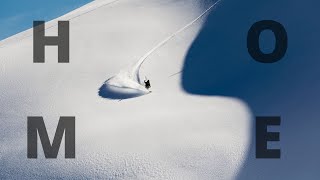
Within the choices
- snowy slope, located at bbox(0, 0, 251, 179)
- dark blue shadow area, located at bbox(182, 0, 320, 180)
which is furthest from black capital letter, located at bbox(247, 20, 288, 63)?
snowy slope, located at bbox(0, 0, 251, 179)

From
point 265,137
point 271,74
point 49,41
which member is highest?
point 49,41

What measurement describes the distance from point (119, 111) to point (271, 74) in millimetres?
6863

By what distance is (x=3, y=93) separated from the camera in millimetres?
17406

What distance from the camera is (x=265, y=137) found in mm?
14992

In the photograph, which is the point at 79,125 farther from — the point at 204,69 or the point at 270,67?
the point at 270,67

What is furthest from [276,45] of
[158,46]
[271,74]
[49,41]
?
[49,41]

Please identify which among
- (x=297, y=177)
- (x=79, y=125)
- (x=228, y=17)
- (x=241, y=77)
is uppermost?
(x=228, y=17)

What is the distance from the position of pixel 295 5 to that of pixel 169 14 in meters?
6.61

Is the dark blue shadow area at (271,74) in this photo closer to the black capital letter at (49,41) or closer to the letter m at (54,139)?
the letter m at (54,139)

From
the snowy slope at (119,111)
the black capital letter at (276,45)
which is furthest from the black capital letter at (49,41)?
the black capital letter at (276,45)

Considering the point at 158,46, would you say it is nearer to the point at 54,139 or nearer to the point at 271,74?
the point at 271,74

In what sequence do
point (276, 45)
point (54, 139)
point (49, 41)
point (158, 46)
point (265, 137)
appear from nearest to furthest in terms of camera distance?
1. point (54, 139)
2. point (265, 137)
3. point (276, 45)
4. point (49, 41)
5. point (158, 46)

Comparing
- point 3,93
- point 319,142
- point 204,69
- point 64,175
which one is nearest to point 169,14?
point 204,69

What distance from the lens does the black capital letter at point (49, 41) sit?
20.9 m
